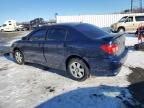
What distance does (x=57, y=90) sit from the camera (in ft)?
22.1

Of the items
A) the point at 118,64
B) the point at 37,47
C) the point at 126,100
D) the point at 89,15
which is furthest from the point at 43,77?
the point at 89,15

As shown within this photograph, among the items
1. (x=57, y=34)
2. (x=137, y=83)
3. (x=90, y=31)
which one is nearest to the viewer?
(x=137, y=83)

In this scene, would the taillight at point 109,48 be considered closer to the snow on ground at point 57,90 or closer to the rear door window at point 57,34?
the snow on ground at point 57,90

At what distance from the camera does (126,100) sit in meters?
5.78

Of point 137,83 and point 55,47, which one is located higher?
point 55,47

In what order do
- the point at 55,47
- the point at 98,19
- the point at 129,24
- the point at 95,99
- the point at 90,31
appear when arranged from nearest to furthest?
1. the point at 95,99
2. the point at 90,31
3. the point at 55,47
4. the point at 129,24
5. the point at 98,19

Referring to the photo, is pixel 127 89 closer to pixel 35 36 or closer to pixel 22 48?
pixel 35 36

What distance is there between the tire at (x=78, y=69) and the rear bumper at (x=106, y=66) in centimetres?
28

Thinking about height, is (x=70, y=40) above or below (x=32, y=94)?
above

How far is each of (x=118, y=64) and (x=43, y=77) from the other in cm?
255

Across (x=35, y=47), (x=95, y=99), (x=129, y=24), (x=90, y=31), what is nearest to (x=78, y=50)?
(x=90, y=31)

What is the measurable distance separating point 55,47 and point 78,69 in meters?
1.05

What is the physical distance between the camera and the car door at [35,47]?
332 inches

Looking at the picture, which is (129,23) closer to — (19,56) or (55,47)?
(19,56)
